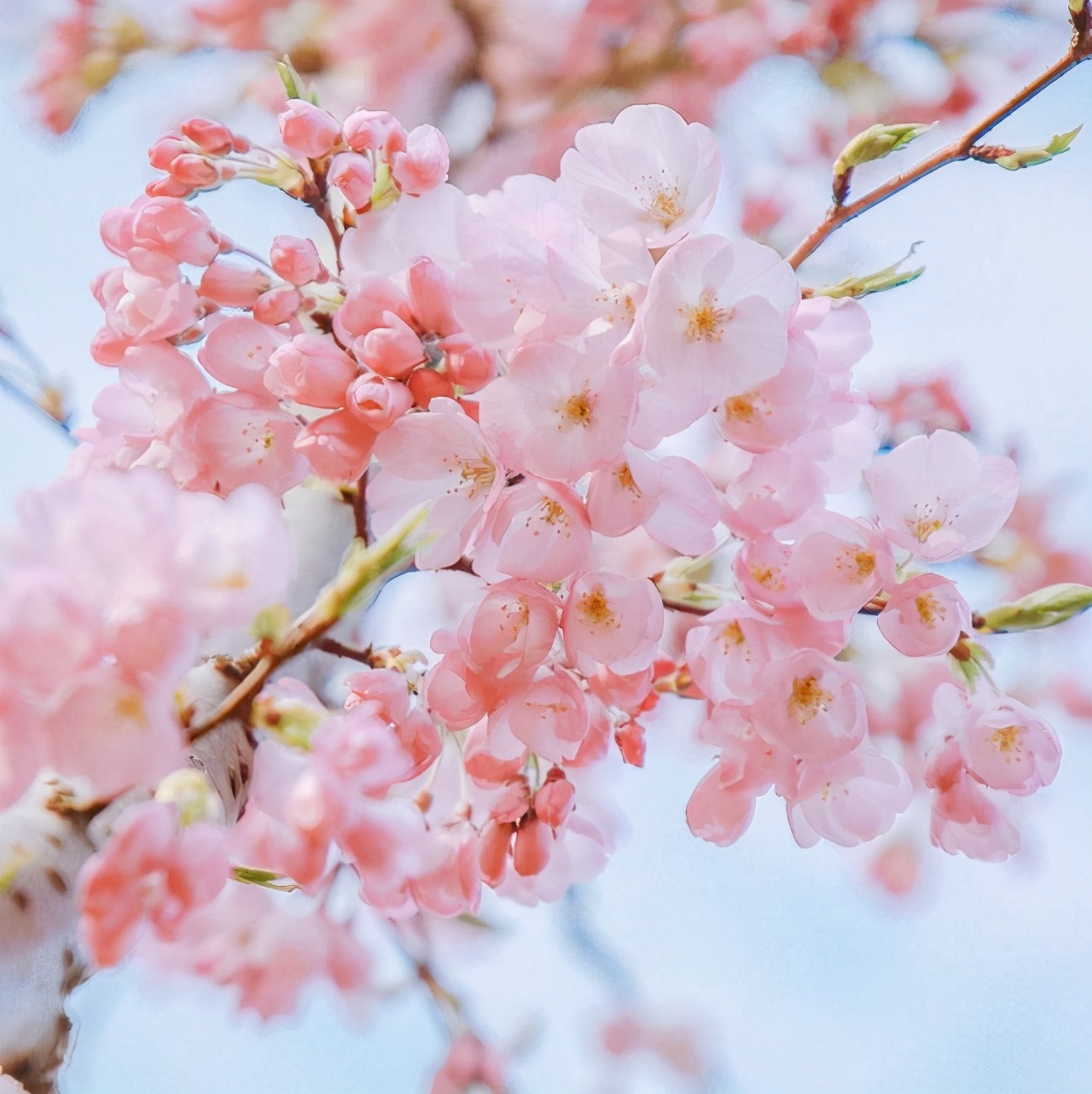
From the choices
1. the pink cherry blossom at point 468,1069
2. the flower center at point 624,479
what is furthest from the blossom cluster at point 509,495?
the pink cherry blossom at point 468,1069

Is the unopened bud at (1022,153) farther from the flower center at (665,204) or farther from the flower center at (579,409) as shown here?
the flower center at (579,409)

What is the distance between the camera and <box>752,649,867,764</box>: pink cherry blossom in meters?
0.46

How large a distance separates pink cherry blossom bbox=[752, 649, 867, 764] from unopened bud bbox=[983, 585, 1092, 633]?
13 cm

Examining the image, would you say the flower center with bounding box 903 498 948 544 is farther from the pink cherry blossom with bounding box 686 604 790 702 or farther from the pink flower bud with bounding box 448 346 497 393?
the pink flower bud with bounding box 448 346 497 393

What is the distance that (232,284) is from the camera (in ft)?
1.57

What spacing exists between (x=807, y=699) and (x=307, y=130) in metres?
0.41

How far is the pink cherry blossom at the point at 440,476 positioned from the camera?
44cm

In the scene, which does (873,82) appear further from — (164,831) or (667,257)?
(164,831)

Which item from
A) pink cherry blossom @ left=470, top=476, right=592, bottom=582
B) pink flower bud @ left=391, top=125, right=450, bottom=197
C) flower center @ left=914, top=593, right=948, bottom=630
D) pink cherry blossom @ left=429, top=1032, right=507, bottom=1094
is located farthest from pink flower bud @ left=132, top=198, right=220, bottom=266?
pink cherry blossom @ left=429, top=1032, right=507, bottom=1094

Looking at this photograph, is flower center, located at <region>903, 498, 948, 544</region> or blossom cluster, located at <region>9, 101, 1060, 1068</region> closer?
blossom cluster, located at <region>9, 101, 1060, 1068</region>

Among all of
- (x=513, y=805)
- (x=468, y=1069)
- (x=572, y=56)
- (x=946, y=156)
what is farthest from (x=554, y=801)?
(x=572, y=56)

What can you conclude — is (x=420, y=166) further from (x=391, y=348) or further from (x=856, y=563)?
(x=856, y=563)

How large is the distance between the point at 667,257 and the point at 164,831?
0.33m

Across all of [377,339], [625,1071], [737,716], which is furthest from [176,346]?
[625,1071]
